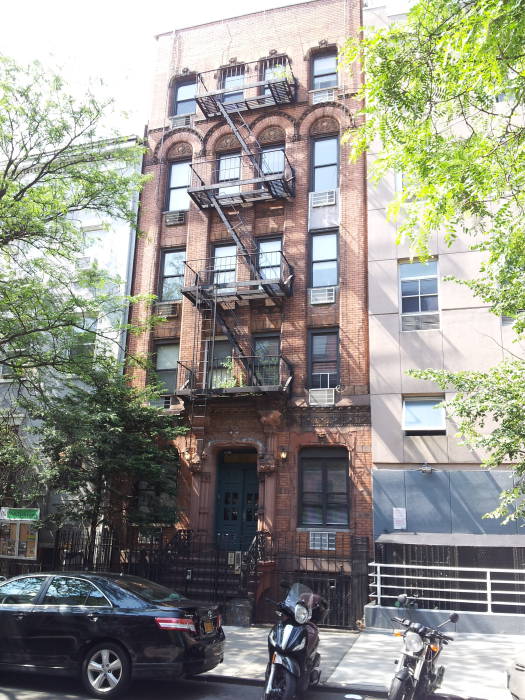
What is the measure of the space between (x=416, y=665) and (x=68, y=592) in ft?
15.9

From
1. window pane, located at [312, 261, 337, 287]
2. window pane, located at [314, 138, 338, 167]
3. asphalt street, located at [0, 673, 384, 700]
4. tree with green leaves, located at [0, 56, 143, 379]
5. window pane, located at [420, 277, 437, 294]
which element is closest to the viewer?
asphalt street, located at [0, 673, 384, 700]

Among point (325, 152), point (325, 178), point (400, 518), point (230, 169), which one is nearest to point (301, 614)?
point (400, 518)

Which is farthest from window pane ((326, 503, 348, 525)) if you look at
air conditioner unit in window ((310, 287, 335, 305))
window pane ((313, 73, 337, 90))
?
window pane ((313, 73, 337, 90))

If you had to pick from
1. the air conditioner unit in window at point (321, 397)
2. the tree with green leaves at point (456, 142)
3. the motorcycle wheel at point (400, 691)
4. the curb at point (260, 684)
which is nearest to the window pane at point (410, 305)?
the air conditioner unit in window at point (321, 397)

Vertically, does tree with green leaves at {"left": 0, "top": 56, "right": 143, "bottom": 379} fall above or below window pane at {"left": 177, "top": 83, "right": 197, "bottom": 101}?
below

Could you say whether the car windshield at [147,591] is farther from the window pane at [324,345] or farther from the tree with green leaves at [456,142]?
the window pane at [324,345]

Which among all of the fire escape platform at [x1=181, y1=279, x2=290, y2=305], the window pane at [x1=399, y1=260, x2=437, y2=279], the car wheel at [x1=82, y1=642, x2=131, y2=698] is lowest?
the car wheel at [x1=82, y1=642, x2=131, y2=698]

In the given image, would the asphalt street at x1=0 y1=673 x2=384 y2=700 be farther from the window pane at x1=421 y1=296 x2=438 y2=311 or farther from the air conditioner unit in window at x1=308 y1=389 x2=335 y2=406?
the window pane at x1=421 y1=296 x2=438 y2=311

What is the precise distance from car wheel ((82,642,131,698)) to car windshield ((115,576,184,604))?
722 mm

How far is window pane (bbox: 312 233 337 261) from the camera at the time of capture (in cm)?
1830

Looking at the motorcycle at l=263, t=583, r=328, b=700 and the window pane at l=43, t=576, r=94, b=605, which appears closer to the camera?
the motorcycle at l=263, t=583, r=328, b=700

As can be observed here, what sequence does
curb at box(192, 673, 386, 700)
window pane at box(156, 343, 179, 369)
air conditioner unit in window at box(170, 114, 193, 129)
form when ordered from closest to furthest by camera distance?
1. curb at box(192, 673, 386, 700)
2. window pane at box(156, 343, 179, 369)
3. air conditioner unit in window at box(170, 114, 193, 129)

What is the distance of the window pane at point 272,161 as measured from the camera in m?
19.5

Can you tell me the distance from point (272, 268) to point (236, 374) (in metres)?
3.51
